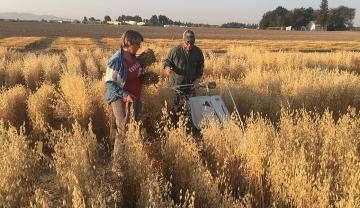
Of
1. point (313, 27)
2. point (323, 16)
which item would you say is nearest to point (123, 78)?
point (313, 27)

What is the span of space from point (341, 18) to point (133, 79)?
467 ft

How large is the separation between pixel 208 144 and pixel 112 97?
1.35 m

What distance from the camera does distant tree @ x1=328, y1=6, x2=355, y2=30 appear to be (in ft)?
443

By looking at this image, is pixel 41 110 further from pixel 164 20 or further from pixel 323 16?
pixel 164 20

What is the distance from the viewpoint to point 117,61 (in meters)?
5.43

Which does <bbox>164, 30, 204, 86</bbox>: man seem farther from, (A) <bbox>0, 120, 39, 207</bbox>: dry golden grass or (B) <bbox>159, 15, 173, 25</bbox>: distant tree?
(B) <bbox>159, 15, 173, 25</bbox>: distant tree

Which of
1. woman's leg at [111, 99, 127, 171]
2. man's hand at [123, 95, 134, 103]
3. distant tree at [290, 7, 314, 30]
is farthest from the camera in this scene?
distant tree at [290, 7, 314, 30]

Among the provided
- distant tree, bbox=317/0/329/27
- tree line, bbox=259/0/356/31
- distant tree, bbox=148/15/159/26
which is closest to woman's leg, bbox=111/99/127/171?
tree line, bbox=259/0/356/31

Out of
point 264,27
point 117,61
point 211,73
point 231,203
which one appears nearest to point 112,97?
point 117,61

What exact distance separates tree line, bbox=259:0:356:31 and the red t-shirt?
134941mm

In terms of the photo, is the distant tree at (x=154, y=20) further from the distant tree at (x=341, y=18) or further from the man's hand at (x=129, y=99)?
the man's hand at (x=129, y=99)

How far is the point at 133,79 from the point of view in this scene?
573 centimetres

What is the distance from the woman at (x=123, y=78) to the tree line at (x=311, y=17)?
135066 millimetres

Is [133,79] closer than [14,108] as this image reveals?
Yes
